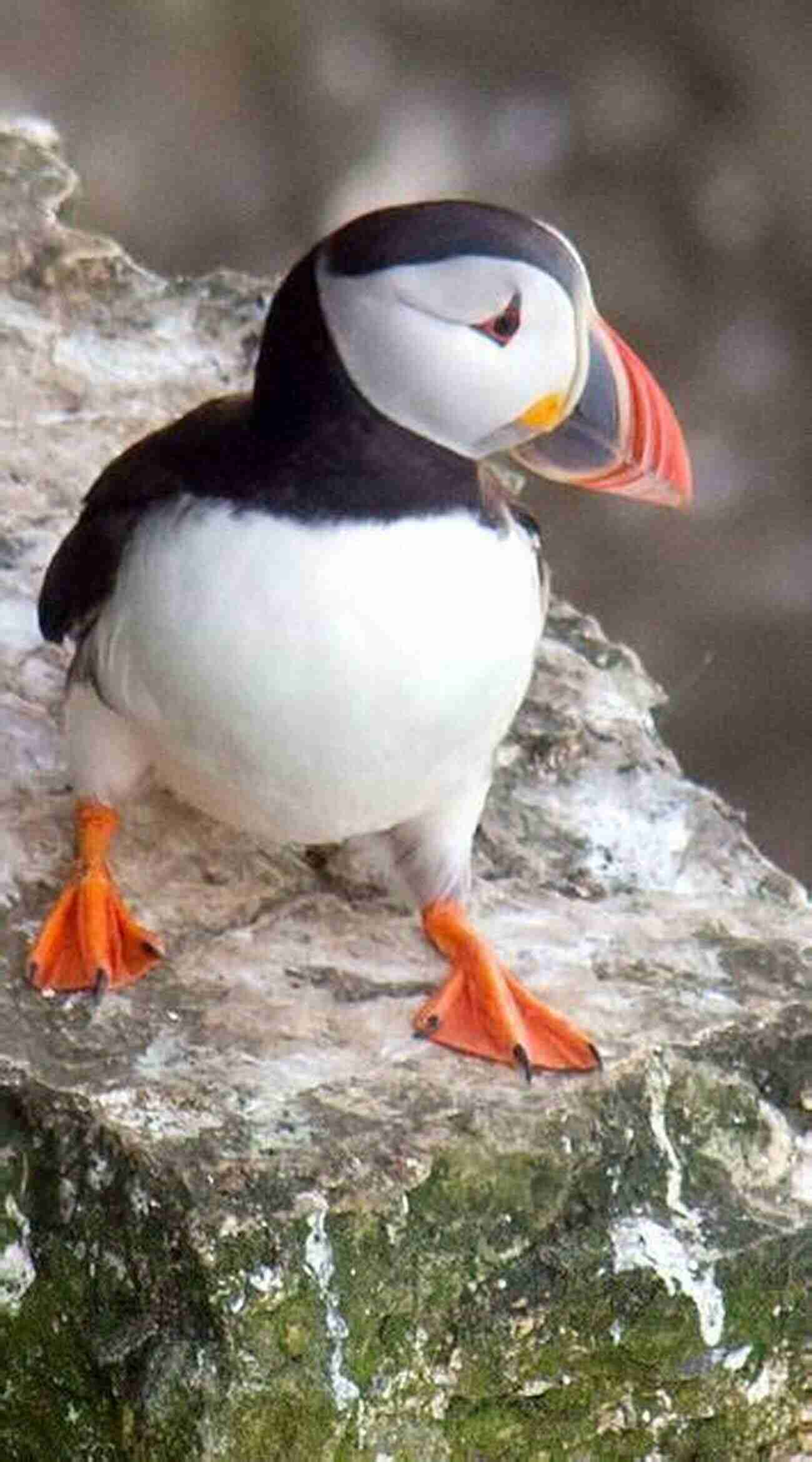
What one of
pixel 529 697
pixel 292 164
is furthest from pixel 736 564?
pixel 529 697

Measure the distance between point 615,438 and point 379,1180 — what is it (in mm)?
784

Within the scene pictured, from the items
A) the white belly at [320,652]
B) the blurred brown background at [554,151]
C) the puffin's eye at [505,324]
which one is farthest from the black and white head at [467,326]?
the blurred brown background at [554,151]

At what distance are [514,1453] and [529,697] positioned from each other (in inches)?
45.9

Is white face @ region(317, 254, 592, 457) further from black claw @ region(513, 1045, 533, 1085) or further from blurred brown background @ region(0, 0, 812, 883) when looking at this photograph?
blurred brown background @ region(0, 0, 812, 883)

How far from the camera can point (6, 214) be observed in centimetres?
489

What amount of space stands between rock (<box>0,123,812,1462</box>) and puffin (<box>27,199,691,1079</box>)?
0.10m

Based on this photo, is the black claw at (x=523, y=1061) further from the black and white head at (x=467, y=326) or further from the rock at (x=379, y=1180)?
the black and white head at (x=467, y=326)

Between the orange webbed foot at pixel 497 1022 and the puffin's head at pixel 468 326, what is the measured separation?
0.59 metres

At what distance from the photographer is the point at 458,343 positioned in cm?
308

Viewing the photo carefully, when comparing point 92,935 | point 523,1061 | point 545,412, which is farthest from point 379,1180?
point 545,412

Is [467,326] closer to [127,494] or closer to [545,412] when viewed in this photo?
[545,412]

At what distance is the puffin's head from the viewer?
305 cm

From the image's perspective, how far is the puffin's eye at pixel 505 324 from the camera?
10.1 ft

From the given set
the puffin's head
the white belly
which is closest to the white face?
the puffin's head
